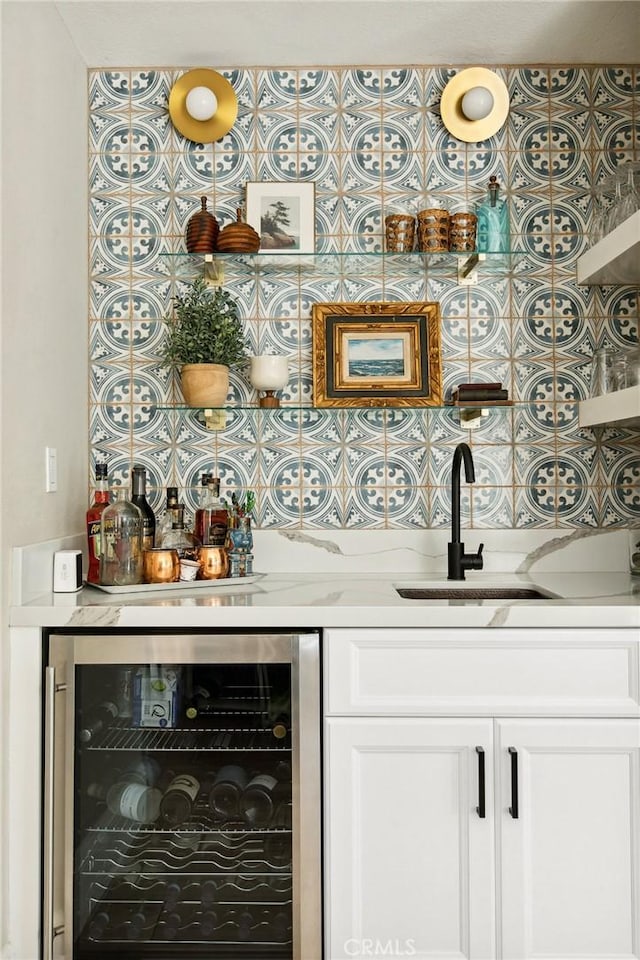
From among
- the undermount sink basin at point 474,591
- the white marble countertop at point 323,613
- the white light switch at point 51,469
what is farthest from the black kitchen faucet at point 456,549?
the white light switch at point 51,469

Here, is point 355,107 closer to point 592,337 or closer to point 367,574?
point 592,337

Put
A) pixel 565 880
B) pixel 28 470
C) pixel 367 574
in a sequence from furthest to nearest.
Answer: pixel 367 574, pixel 28 470, pixel 565 880

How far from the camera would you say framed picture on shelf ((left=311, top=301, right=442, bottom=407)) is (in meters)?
2.32

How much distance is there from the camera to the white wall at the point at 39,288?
170cm

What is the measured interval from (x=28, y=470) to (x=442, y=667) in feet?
3.66

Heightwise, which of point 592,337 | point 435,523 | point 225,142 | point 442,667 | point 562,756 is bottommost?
point 562,756

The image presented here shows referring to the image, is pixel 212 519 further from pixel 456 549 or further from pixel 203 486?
pixel 456 549

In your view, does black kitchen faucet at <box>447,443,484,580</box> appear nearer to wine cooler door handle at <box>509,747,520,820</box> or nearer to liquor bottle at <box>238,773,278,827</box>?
wine cooler door handle at <box>509,747,520,820</box>

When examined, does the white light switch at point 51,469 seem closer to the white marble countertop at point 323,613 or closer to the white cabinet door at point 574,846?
the white marble countertop at point 323,613

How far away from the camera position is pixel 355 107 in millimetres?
2381

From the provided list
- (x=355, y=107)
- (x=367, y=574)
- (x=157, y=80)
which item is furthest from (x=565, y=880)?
(x=157, y=80)

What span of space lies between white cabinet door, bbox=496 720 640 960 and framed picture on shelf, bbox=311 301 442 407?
1106 mm

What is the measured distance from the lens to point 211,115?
7.55 feet

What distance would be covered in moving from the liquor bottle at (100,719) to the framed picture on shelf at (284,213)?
146 centimetres
